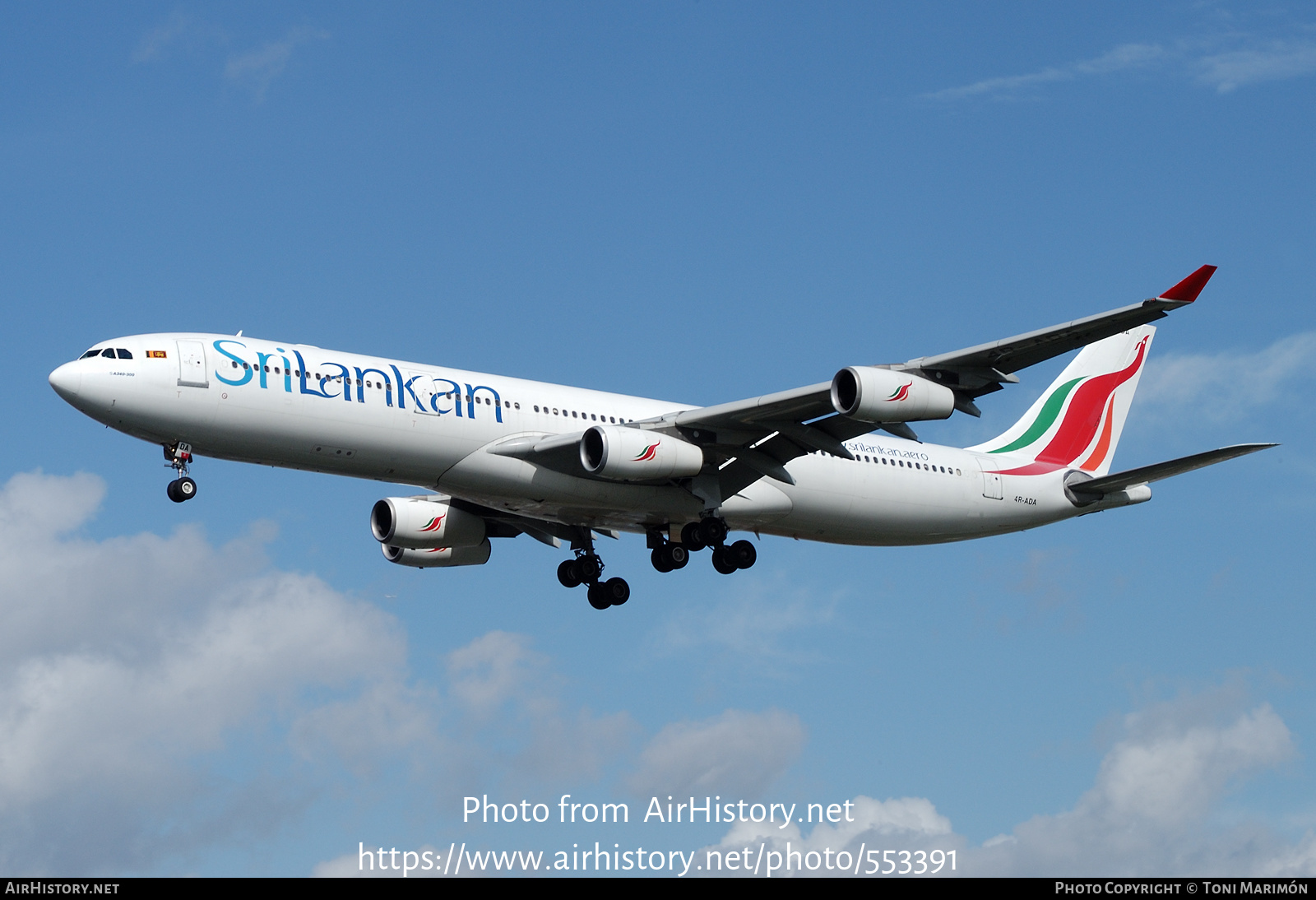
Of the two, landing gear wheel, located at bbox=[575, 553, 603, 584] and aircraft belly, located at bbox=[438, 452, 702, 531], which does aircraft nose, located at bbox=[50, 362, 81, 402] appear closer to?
aircraft belly, located at bbox=[438, 452, 702, 531]

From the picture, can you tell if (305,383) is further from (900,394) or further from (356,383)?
(900,394)

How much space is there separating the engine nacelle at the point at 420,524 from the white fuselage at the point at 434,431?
3413 millimetres

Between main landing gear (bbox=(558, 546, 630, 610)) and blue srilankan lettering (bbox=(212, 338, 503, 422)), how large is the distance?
791 centimetres

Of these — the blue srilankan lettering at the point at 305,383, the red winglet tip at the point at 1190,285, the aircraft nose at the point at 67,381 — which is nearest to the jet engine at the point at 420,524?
the blue srilankan lettering at the point at 305,383

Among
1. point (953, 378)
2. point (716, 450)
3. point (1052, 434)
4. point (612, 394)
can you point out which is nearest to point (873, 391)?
point (953, 378)

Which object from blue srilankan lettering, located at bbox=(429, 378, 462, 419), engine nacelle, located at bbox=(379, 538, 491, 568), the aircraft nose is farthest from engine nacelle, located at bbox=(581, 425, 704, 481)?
the aircraft nose

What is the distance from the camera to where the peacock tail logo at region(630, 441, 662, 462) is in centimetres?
3722

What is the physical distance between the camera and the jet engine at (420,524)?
43094 millimetres

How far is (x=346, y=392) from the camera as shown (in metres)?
35.8

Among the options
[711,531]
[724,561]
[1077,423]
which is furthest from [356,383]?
[1077,423]

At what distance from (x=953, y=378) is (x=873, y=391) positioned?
2.13 metres

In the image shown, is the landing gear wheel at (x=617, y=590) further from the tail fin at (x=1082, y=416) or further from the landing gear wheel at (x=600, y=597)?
the tail fin at (x=1082, y=416)
